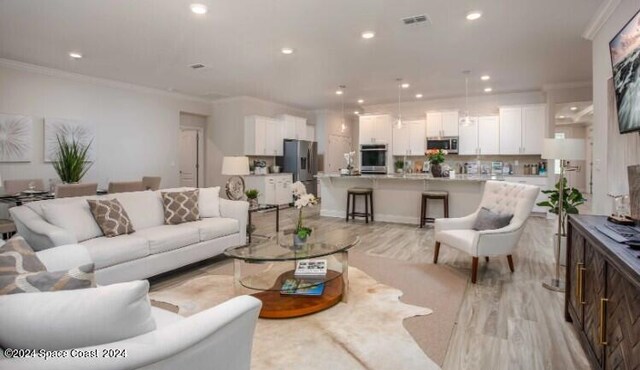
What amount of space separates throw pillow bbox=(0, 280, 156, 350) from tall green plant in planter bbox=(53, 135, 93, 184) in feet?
17.0

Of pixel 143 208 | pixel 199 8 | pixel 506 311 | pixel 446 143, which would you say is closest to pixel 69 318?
pixel 506 311

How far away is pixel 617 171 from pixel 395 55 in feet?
9.87

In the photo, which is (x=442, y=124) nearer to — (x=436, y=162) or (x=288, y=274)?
(x=436, y=162)

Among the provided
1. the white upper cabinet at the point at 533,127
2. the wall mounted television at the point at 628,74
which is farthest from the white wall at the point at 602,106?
the white upper cabinet at the point at 533,127

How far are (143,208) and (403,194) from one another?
14.5ft

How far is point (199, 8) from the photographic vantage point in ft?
11.5

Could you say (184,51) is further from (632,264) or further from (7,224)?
(632,264)

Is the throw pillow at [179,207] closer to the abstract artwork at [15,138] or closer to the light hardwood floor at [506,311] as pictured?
the light hardwood floor at [506,311]

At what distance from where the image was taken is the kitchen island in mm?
5992

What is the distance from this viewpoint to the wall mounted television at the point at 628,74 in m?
2.44

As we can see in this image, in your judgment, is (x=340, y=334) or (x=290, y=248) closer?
(x=340, y=334)

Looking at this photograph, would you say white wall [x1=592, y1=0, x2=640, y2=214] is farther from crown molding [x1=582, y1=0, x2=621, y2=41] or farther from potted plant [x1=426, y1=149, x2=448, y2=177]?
potted plant [x1=426, y1=149, x2=448, y2=177]

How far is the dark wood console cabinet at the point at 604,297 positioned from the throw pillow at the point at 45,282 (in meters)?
1.99

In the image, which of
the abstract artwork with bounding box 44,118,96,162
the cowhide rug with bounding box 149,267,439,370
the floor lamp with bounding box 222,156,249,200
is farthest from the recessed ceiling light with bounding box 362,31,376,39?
the abstract artwork with bounding box 44,118,96,162
